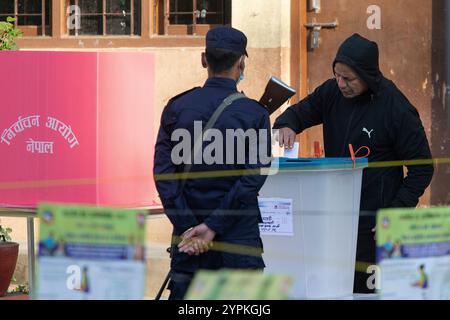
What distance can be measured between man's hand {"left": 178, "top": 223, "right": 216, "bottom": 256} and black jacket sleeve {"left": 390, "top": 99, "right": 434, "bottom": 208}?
1.12 m

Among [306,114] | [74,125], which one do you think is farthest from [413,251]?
[74,125]

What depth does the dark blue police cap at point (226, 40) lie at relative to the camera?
4.06 m

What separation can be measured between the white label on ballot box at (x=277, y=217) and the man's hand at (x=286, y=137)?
457 millimetres

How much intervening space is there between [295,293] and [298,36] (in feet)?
12.0

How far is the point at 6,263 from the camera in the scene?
6.79 meters

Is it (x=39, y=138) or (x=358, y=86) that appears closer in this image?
(x=358, y=86)

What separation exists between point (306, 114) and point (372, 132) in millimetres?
470

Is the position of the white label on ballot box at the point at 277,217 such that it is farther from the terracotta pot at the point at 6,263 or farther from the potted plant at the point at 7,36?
the potted plant at the point at 7,36

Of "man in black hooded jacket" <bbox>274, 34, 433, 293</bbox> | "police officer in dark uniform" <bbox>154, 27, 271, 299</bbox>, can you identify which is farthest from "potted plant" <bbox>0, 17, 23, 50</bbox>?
"police officer in dark uniform" <bbox>154, 27, 271, 299</bbox>

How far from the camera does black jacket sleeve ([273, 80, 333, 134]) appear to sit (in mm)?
5078

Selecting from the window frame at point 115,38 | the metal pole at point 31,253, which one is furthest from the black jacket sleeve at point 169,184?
the window frame at point 115,38

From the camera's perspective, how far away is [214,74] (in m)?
4.12
